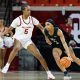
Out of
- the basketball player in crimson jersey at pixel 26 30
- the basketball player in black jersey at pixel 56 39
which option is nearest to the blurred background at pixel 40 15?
the basketball player in crimson jersey at pixel 26 30

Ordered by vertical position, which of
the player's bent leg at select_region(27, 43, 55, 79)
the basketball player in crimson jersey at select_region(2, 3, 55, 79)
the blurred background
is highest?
the basketball player in crimson jersey at select_region(2, 3, 55, 79)

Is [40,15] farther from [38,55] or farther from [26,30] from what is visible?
[38,55]

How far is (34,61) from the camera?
15852 mm

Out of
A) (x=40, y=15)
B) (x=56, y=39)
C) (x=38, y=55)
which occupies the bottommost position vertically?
(x=40, y=15)

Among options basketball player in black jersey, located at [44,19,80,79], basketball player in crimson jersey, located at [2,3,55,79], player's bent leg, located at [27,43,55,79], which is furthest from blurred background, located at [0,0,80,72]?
basketball player in black jersey, located at [44,19,80,79]

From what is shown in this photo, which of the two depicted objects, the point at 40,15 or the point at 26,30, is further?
the point at 40,15

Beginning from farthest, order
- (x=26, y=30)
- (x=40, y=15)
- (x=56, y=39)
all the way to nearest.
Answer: (x=40, y=15) → (x=26, y=30) → (x=56, y=39)

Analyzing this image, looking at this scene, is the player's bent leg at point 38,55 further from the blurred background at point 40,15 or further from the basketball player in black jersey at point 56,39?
the blurred background at point 40,15

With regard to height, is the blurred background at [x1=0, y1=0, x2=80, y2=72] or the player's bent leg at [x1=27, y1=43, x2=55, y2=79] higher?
the player's bent leg at [x1=27, y1=43, x2=55, y2=79]

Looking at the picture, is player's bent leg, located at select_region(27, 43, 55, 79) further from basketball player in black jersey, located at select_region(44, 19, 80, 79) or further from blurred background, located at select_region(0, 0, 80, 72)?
blurred background, located at select_region(0, 0, 80, 72)

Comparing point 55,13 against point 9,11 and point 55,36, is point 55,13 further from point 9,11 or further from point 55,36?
point 55,36

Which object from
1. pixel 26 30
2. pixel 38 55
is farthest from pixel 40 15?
pixel 38 55

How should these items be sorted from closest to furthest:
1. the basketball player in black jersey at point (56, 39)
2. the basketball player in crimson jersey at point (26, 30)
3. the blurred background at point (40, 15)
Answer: the basketball player in black jersey at point (56, 39)
the basketball player in crimson jersey at point (26, 30)
the blurred background at point (40, 15)

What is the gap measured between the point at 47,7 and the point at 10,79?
645cm
